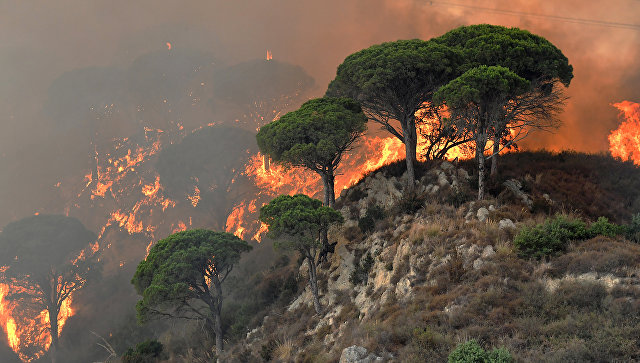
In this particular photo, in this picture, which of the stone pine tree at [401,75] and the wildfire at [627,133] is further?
the wildfire at [627,133]

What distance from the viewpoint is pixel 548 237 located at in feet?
53.6

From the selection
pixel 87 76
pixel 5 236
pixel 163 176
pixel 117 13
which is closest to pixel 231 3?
pixel 117 13

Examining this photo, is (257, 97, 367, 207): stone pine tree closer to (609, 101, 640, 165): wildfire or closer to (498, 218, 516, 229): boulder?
(498, 218, 516, 229): boulder

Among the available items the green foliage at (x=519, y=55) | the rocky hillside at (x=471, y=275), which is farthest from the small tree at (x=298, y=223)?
the green foliage at (x=519, y=55)

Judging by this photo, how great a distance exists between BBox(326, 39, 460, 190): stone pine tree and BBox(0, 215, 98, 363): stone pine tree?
2050 inches

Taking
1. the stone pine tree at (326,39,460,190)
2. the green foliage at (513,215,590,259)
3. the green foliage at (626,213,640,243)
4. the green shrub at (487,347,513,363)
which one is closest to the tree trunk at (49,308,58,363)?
the stone pine tree at (326,39,460,190)

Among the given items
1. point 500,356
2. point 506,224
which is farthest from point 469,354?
point 506,224

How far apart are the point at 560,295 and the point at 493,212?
8498mm

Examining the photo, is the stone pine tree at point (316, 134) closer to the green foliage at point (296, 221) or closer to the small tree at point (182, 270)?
the green foliage at point (296, 221)

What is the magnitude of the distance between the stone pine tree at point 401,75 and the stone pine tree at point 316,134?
1.98m

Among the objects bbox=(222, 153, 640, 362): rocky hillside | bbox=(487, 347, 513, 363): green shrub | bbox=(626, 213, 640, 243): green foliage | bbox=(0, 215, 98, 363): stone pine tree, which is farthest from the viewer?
bbox=(0, 215, 98, 363): stone pine tree

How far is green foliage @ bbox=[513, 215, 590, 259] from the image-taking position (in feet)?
52.7

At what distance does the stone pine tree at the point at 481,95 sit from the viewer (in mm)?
21172

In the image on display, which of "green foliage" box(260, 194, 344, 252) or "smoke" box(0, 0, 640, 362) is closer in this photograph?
"green foliage" box(260, 194, 344, 252)
